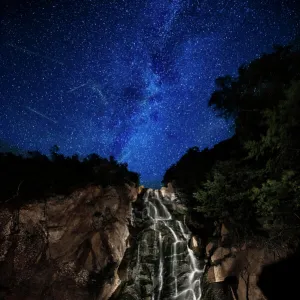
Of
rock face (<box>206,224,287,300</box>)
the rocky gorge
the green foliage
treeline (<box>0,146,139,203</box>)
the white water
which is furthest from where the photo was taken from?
the white water

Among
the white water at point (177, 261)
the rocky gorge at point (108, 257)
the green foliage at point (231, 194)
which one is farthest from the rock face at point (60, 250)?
the green foliage at point (231, 194)

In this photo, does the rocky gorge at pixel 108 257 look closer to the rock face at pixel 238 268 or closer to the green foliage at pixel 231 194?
the rock face at pixel 238 268

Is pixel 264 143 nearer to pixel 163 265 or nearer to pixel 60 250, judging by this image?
pixel 163 265

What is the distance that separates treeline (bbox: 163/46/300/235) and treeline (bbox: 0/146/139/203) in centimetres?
871

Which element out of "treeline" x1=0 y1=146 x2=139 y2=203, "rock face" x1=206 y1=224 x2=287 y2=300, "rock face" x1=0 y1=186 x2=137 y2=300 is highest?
"treeline" x1=0 y1=146 x2=139 y2=203

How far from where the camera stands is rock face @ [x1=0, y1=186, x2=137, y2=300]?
9414 millimetres

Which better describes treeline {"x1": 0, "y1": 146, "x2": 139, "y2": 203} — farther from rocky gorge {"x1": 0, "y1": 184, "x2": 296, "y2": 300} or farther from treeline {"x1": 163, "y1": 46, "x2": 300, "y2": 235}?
treeline {"x1": 163, "y1": 46, "x2": 300, "y2": 235}

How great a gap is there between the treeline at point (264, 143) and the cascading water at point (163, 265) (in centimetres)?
488

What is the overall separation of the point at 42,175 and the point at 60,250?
4619mm

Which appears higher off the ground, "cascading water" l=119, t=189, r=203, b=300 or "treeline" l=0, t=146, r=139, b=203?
"treeline" l=0, t=146, r=139, b=203

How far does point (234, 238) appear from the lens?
10742 millimetres

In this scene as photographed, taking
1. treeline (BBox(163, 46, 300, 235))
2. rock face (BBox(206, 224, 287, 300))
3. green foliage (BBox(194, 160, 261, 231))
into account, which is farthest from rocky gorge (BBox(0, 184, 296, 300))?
treeline (BBox(163, 46, 300, 235))

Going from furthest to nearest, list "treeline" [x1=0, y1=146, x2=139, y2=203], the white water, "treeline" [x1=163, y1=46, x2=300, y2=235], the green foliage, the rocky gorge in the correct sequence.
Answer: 1. the white water
2. "treeline" [x1=0, y1=146, x2=139, y2=203]
3. the rocky gorge
4. the green foliage
5. "treeline" [x1=163, y1=46, x2=300, y2=235]

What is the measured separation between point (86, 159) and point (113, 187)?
12.6ft
